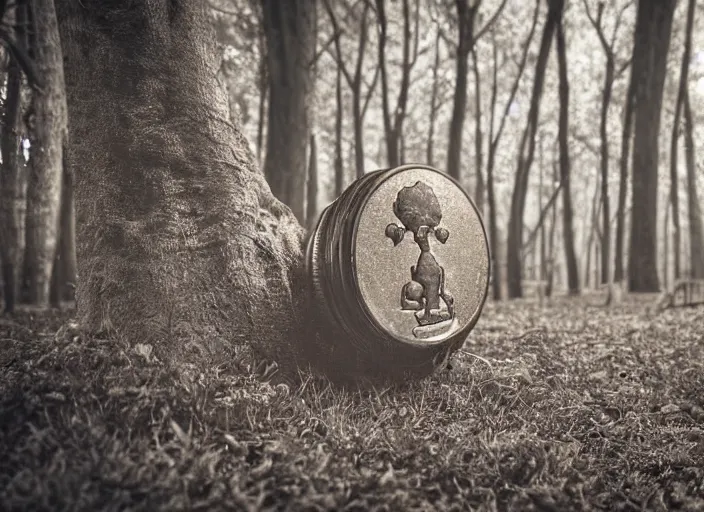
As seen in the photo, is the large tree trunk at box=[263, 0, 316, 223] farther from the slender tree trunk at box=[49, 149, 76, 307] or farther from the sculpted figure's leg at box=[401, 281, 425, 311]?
the sculpted figure's leg at box=[401, 281, 425, 311]

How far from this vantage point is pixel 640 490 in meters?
2.88

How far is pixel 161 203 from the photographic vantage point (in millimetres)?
3637

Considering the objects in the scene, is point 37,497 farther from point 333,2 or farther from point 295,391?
point 333,2

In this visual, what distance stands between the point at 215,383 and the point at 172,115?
6.11 feet

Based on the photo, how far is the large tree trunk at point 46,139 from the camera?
7.41 meters

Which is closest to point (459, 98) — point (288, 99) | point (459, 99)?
point (459, 99)

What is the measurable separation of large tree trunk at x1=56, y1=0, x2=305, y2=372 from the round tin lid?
0.59 metres

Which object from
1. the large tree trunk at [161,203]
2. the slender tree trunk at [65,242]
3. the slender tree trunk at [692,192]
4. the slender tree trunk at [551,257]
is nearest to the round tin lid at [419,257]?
the large tree trunk at [161,203]

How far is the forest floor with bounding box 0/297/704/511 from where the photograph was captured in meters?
2.30

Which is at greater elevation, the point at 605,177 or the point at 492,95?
the point at 492,95

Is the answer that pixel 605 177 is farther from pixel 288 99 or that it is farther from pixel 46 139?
pixel 46 139

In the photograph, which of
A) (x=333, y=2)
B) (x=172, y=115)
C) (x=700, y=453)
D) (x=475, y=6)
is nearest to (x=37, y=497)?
(x=172, y=115)

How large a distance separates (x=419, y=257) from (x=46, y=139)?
5.83 metres

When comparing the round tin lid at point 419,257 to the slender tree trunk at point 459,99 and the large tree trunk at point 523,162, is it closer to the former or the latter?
the slender tree trunk at point 459,99
